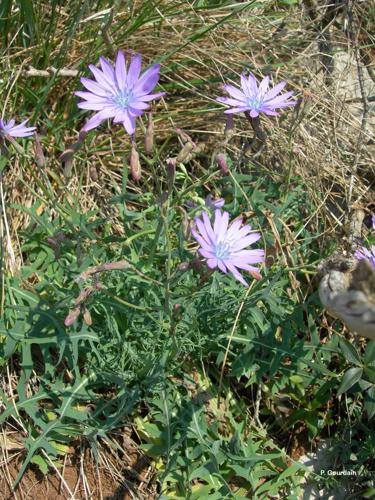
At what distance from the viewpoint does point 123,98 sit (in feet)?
6.40

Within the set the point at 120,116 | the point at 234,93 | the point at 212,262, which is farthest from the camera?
the point at 234,93

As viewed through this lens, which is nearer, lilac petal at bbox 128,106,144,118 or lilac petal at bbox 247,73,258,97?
lilac petal at bbox 128,106,144,118

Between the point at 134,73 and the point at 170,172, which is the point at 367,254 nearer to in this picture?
the point at 170,172

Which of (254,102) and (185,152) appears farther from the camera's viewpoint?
(254,102)

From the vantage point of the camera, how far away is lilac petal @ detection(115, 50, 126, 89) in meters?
2.02

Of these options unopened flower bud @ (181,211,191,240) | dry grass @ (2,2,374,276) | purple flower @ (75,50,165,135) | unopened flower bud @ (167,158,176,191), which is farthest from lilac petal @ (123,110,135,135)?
dry grass @ (2,2,374,276)

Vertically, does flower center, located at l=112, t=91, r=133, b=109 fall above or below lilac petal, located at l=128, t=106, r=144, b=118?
above

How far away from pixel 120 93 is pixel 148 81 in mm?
118

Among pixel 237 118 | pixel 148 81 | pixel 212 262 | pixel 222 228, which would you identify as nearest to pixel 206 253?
pixel 212 262

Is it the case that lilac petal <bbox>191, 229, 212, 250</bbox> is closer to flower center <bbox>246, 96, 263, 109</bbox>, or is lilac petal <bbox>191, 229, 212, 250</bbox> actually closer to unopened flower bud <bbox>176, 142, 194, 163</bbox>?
unopened flower bud <bbox>176, 142, 194, 163</bbox>

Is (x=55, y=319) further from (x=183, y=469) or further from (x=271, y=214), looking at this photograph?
(x=271, y=214)

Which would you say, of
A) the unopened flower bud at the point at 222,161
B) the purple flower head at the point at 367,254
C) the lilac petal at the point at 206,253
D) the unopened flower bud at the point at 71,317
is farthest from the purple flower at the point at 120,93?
the purple flower head at the point at 367,254

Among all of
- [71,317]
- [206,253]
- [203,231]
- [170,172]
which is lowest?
[71,317]

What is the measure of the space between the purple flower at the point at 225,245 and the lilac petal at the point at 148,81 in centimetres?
38
